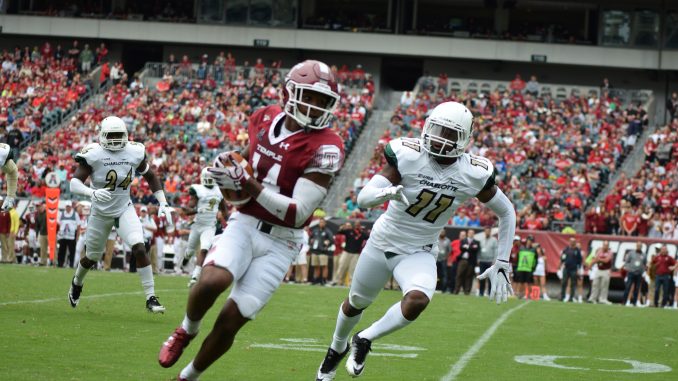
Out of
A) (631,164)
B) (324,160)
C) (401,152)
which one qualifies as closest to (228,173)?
(324,160)

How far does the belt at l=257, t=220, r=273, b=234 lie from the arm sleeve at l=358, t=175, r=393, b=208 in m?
0.96

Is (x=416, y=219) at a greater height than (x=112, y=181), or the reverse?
(x=416, y=219)

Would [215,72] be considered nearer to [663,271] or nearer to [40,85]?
[40,85]

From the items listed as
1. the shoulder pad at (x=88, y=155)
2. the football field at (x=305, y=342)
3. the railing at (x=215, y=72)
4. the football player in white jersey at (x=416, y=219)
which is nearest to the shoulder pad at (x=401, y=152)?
the football player in white jersey at (x=416, y=219)

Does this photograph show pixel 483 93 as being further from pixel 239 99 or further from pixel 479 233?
pixel 479 233

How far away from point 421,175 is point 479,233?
17.7m

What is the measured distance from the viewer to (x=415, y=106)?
34250 mm

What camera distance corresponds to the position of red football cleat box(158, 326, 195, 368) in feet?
21.5

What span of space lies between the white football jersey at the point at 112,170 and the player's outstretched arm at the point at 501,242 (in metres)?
5.24

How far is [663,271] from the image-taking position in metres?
22.8

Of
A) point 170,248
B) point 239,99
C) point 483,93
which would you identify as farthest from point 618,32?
point 170,248

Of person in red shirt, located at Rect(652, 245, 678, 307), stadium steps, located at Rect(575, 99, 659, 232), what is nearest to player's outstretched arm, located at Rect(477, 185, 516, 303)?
person in red shirt, located at Rect(652, 245, 678, 307)

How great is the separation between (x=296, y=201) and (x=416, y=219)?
1.87 m

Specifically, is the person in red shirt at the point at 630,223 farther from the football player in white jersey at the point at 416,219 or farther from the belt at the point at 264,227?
the belt at the point at 264,227
